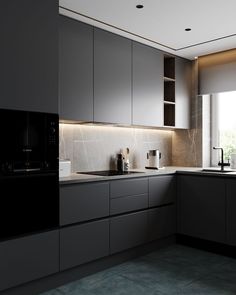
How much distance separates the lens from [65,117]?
2.79m

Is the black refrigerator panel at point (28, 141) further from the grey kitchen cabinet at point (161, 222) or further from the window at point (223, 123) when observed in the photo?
the window at point (223, 123)

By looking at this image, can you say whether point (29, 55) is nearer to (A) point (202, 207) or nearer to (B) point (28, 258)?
(B) point (28, 258)

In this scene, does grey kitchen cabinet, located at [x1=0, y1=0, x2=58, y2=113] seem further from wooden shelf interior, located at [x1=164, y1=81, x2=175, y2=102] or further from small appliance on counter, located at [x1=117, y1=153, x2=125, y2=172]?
wooden shelf interior, located at [x1=164, y1=81, x2=175, y2=102]

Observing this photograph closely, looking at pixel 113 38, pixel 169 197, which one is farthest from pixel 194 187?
pixel 113 38

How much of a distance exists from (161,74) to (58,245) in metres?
2.40

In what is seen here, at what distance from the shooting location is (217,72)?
3.99 metres

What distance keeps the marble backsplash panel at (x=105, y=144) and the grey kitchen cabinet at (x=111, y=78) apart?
0.38 m

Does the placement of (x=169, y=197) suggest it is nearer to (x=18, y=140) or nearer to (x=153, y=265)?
(x=153, y=265)

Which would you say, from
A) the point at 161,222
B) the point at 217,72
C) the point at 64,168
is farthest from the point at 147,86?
the point at 161,222

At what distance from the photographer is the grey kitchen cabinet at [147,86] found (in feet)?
11.5

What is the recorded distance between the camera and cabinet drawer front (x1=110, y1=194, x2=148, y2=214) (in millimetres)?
2885

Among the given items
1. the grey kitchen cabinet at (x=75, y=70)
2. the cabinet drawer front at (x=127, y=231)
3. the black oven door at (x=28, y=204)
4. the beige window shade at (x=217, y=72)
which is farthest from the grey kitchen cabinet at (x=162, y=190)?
the beige window shade at (x=217, y=72)

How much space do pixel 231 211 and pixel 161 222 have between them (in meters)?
0.74

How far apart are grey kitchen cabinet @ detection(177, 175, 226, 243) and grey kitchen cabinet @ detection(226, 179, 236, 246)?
4 cm
